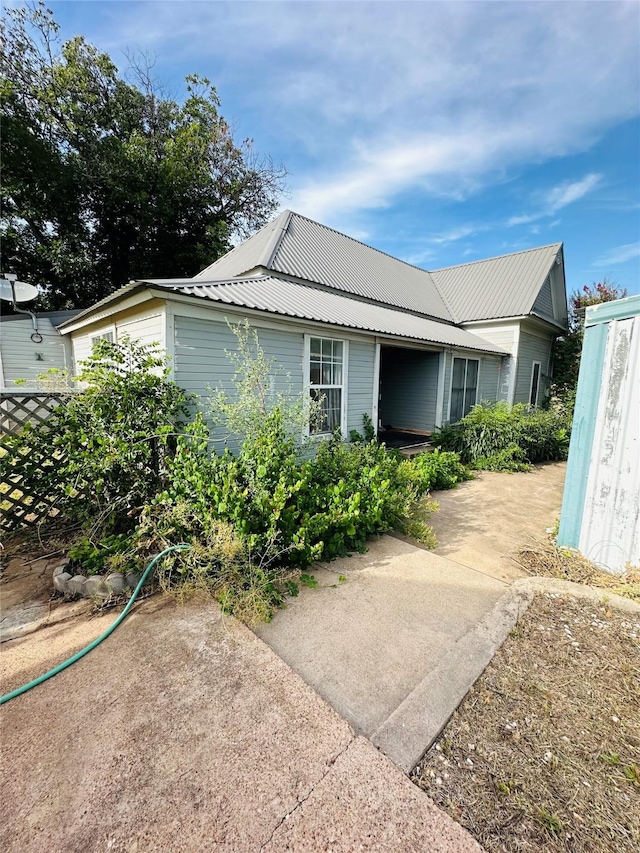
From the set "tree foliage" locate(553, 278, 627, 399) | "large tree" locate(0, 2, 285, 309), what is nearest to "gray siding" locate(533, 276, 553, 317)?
"tree foliage" locate(553, 278, 627, 399)

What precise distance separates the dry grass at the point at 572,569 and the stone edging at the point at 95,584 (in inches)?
149

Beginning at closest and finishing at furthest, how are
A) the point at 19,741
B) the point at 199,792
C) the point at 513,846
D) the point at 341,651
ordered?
the point at 513,846, the point at 199,792, the point at 19,741, the point at 341,651

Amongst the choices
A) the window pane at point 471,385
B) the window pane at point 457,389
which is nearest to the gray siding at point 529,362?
the window pane at point 471,385

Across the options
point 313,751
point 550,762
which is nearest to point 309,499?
point 313,751

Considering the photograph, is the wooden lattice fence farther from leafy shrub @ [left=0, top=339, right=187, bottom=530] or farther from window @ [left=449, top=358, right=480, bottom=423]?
window @ [left=449, top=358, right=480, bottom=423]

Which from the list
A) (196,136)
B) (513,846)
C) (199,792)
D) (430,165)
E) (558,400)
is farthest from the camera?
(196,136)

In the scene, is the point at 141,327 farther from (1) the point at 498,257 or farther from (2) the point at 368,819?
(1) the point at 498,257

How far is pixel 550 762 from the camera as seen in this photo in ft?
5.33

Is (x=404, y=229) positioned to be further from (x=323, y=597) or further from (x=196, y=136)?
(x=323, y=597)

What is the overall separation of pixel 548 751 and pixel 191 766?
1.70m

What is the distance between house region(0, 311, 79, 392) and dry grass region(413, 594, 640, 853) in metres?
11.9

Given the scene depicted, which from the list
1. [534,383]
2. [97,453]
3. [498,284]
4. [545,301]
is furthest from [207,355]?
[545,301]

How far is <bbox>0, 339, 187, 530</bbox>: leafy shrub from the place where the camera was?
350cm

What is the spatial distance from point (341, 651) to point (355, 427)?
547 cm
